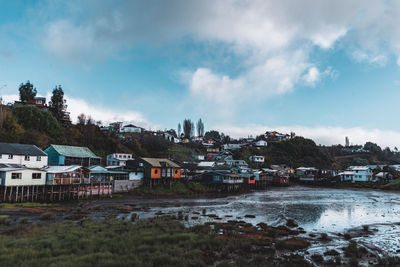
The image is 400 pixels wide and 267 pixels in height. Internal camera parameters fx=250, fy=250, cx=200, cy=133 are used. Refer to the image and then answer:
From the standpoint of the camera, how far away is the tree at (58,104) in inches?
3105

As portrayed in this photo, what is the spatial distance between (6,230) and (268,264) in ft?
67.7

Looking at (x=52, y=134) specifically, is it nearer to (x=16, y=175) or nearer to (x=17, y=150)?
(x=17, y=150)

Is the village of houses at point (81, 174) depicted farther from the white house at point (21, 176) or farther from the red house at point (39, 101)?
the red house at point (39, 101)

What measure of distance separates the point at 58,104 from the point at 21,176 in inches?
1983

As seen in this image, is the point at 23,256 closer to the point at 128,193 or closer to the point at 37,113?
the point at 128,193

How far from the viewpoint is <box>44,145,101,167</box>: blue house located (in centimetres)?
5341

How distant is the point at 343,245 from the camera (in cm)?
2034

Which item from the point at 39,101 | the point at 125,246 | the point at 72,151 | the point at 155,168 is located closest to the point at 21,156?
the point at 72,151

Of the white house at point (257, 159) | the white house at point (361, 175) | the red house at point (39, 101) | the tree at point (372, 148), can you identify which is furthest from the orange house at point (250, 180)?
the tree at point (372, 148)

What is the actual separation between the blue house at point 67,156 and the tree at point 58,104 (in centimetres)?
2618

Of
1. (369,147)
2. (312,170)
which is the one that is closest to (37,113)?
(312,170)

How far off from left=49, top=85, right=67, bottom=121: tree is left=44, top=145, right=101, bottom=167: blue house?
1031 inches

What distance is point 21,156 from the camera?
4262 cm

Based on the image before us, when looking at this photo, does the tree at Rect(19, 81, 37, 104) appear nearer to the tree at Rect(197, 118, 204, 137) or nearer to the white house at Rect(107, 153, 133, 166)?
the white house at Rect(107, 153, 133, 166)
